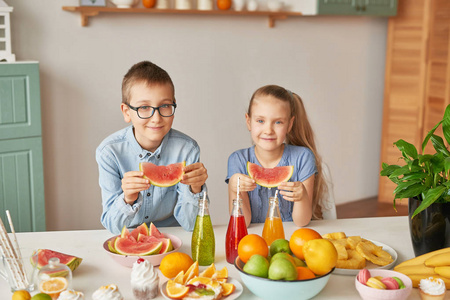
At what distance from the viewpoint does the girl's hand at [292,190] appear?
222cm

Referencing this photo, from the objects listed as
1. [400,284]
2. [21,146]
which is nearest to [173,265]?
[400,284]

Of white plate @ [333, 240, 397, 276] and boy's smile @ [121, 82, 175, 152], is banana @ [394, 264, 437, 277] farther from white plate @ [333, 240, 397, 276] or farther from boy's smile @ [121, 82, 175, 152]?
boy's smile @ [121, 82, 175, 152]

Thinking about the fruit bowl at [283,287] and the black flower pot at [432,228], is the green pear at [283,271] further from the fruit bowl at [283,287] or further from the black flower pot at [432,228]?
the black flower pot at [432,228]

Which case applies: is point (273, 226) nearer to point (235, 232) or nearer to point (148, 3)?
point (235, 232)

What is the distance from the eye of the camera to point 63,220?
4430 millimetres

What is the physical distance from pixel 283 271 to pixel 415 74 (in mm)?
4573

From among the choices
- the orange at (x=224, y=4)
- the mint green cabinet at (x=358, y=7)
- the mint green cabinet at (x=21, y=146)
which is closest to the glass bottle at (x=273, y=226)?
the mint green cabinet at (x=21, y=146)

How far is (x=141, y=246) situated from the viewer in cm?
190

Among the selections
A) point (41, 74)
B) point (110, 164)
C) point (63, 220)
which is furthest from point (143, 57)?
point (110, 164)

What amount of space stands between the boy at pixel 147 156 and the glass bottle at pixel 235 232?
37 centimetres

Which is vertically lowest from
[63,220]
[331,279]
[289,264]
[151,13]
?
[63,220]

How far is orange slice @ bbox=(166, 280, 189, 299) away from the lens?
5.14ft

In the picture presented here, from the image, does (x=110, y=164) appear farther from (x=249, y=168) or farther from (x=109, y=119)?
(x=109, y=119)

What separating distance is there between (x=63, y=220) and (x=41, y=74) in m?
1.20
